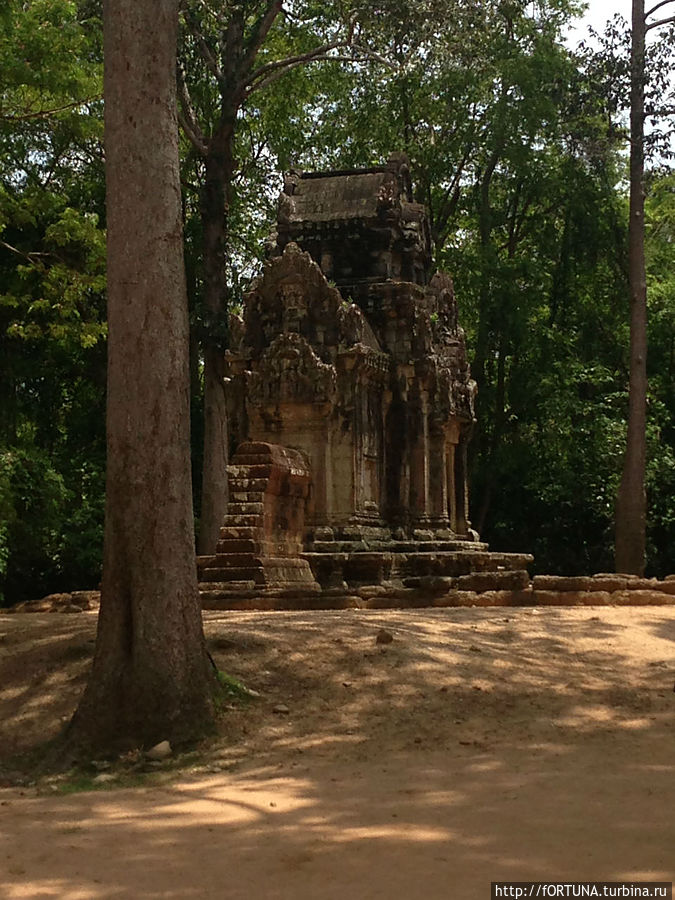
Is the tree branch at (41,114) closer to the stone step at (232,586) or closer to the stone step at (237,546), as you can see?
the stone step at (237,546)

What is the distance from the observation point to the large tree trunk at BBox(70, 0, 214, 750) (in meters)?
8.02

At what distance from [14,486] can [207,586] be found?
6756 mm

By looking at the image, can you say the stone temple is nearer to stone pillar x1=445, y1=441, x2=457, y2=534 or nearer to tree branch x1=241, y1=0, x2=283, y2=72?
stone pillar x1=445, y1=441, x2=457, y2=534

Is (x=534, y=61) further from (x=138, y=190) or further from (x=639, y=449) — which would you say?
(x=138, y=190)

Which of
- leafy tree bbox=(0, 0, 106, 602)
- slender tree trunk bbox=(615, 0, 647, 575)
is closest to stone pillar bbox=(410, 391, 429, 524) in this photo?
slender tree trunk bbox=(615, 0, 647, 575)

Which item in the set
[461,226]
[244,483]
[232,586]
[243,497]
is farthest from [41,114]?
[461,226]

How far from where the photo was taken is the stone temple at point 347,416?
46.8 feet

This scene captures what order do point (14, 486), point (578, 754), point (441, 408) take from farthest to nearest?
1. point (14, 486)
2. point (441, 408)
3. point (578, 754)

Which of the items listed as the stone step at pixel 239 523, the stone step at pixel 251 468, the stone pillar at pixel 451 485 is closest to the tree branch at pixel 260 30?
the stone pillar at pixel 451 485

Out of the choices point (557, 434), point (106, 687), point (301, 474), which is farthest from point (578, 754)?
point (557, 434)

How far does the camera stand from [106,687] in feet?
26.1

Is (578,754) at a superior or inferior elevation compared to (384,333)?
inferior

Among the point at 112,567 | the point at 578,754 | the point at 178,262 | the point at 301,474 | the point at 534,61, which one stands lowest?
the point at 578,754

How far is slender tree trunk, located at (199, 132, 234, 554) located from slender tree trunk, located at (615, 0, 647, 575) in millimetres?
7686
